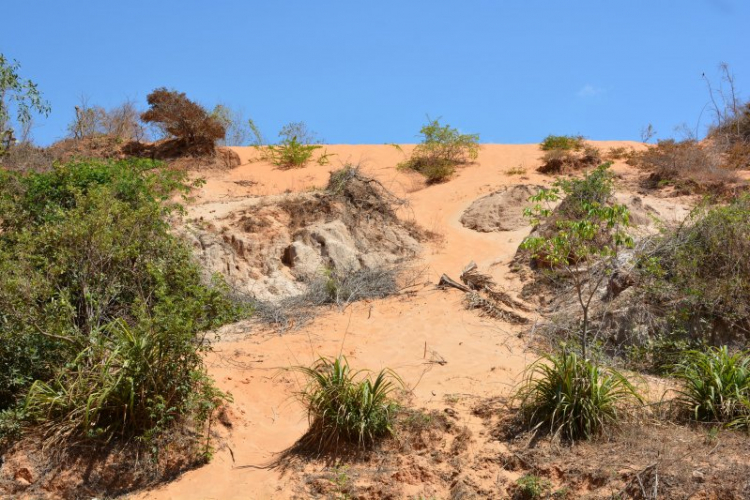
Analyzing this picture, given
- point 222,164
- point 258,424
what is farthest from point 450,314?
point 222,164

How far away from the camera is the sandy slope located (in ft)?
23.1

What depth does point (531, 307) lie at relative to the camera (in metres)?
10.9

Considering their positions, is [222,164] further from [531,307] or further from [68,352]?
[68,352]

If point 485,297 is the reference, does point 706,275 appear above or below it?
above

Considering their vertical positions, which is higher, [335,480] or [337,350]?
[337,350]

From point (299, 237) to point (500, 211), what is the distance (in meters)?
5.03

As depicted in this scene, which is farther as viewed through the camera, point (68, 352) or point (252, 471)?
point (68, 352)

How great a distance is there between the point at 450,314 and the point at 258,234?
15.4 feet

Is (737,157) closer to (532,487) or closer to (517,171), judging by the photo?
(517,171)

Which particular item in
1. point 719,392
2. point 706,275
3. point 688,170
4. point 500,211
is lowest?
point 719,392

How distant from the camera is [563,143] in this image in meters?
22.5

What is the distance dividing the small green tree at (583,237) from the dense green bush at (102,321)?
11.5 feet

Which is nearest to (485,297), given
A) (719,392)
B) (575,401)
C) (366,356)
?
(366,356)

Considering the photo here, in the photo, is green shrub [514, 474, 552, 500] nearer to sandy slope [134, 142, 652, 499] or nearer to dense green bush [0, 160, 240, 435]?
sandy slope [134, 142, 652, 499]
